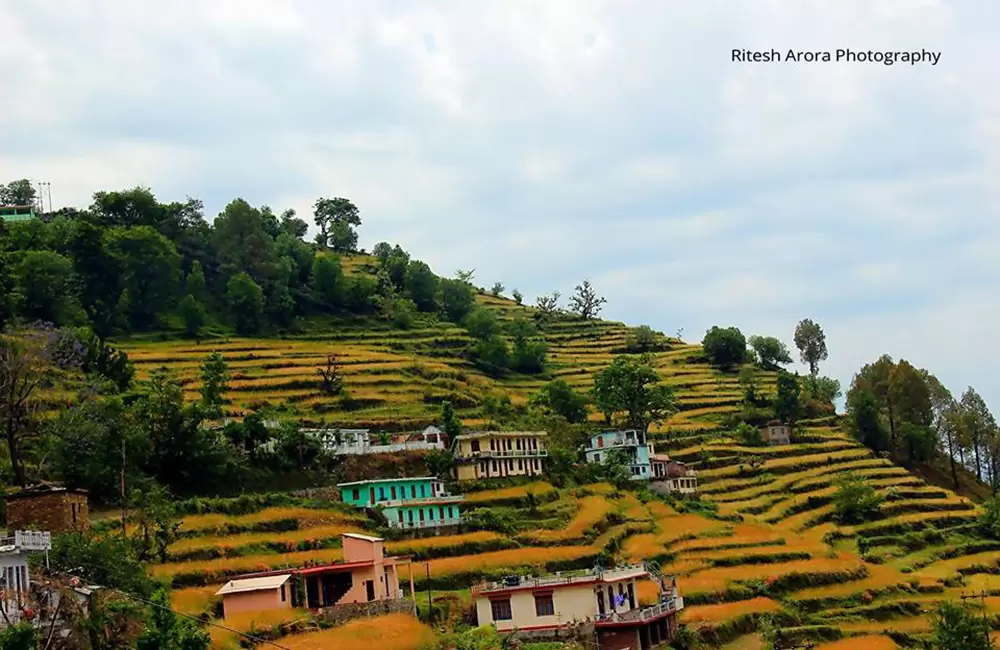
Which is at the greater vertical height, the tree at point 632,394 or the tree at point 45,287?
the tree at point 45,287

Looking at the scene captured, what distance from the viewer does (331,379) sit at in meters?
77.4

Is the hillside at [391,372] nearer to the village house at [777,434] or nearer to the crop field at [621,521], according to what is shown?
the crop field at [621,521]

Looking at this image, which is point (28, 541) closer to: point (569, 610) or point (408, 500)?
point (569, 610)

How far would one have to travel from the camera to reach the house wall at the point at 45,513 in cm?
4453

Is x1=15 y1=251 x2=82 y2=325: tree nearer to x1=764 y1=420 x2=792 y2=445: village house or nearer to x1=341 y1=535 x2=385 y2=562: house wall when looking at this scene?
x1=341 y1=535 x2=385 y2=562: house wall

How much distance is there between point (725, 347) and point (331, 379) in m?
37.2

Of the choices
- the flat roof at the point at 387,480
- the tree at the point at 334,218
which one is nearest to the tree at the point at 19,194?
the tree at the point at 334,218

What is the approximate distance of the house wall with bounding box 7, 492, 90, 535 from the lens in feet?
146

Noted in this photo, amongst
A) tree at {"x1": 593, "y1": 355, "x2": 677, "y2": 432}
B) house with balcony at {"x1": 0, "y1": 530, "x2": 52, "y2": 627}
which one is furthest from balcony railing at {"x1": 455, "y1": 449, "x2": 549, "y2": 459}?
house with balcony at {"x1": 0, "y1": 530, "x2": 52, "y2": 627}

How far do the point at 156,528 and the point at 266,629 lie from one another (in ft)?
31.9

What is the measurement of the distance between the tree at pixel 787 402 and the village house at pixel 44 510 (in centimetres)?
5378

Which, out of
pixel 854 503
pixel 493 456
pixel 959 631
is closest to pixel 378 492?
pixel 493 456

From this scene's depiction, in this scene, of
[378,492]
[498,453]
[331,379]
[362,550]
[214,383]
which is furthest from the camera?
[331,379]

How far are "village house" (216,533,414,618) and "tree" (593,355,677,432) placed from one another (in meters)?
32.8
